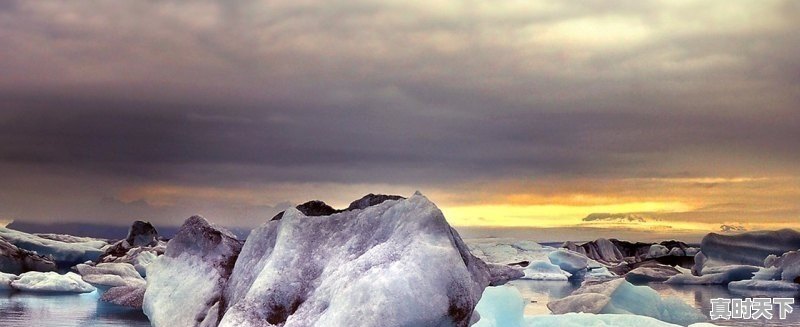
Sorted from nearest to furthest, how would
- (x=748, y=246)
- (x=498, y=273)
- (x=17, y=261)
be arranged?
(x=498, y=273)
(x=17, y=261)
(x=748, y=246)

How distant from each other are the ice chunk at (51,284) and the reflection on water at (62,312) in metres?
1.29

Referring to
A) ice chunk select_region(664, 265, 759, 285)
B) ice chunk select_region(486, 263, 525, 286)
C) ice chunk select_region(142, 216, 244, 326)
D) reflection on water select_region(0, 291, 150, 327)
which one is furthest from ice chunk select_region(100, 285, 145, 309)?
ice chunk select_region(664, 265, 759, 285)

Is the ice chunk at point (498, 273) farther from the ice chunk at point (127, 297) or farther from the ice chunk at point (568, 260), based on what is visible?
the ice chunk at point (568, 260)

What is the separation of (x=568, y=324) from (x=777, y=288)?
22.6 metres

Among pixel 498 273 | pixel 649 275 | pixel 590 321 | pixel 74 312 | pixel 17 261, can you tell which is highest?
pixel 498 273

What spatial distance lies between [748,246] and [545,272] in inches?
395

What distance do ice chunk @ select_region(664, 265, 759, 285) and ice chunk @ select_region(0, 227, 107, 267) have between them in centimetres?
2734

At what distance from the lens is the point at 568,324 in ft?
36.6

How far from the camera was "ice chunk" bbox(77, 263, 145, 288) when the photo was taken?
24.9m

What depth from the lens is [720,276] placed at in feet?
117

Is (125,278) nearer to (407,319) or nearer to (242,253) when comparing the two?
(242,253)

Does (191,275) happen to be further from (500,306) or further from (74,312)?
(74,312)

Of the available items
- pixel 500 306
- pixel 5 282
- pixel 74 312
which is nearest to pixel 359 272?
pixel 500 306

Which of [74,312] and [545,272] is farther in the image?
[545,272]
